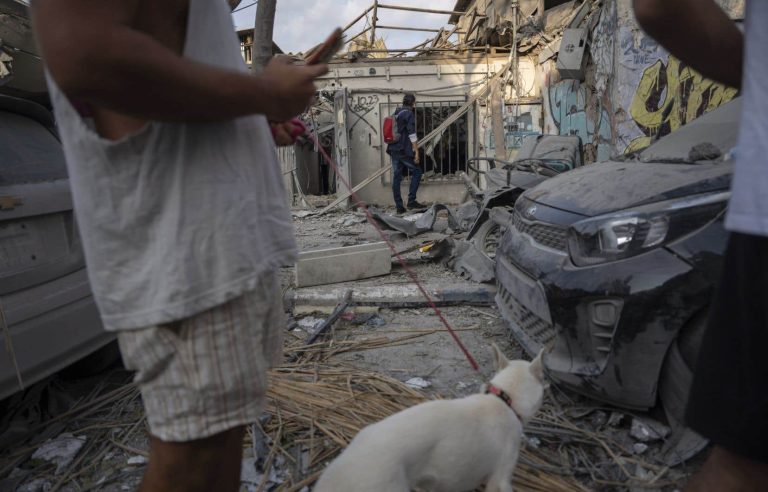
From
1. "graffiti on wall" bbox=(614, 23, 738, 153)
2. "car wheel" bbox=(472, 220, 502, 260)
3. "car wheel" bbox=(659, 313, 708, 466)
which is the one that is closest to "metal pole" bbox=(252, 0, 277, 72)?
"car wheel" bbox=(659, 313, 708, 466)

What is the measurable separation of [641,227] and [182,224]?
198 cm

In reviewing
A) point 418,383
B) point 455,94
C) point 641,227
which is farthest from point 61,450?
point 455,94

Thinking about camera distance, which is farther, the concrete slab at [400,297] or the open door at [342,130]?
the open door at [342,130]

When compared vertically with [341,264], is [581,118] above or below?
above

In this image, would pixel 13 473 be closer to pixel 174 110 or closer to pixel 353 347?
pixel 353 347

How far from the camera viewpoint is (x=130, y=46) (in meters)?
0.86

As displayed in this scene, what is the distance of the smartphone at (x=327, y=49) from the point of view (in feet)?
4.03

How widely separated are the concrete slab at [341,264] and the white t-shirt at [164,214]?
13.4 feet

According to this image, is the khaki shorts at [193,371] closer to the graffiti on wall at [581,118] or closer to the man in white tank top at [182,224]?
the man in white tank top at [182,224]

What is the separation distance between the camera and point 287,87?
3.39 ft

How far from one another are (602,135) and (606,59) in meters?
1.25

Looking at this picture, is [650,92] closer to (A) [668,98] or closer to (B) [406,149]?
(A) [668,98]

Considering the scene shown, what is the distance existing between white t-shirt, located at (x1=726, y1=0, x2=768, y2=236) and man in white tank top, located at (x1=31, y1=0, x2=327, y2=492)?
85 centimetres

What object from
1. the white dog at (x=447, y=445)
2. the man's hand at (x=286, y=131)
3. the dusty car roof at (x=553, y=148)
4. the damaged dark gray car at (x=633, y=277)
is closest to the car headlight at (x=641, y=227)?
the damaged dark gray car at (x=633, y=277)
